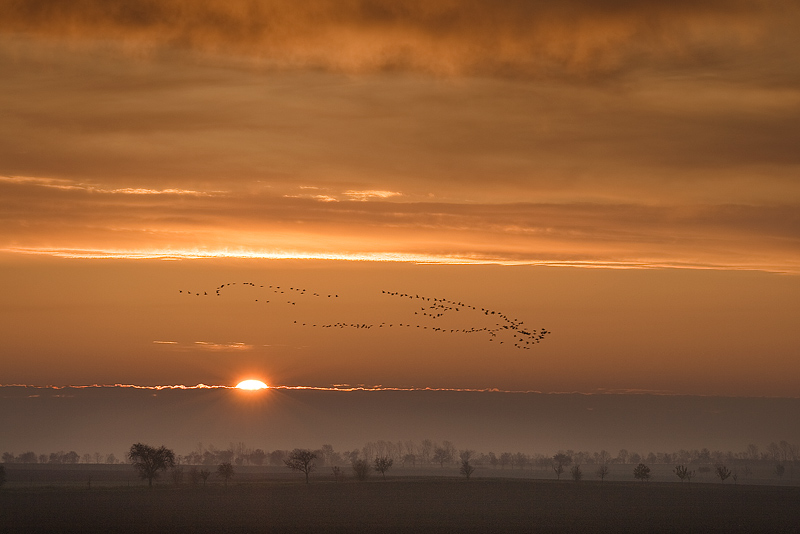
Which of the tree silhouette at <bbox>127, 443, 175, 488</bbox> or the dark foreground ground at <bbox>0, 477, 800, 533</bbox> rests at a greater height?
the tree silhouette at <bbox>127, 443, 175, 488</bbox>

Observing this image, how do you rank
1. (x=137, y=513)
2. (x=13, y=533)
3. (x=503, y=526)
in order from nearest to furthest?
(x=13, y=533) → (x=503, y=526) → (x=137, y=513)

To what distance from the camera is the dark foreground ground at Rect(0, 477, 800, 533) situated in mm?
99062

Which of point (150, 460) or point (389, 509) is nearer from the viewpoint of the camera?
point (389, 509)

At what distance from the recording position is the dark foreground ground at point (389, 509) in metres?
99.1

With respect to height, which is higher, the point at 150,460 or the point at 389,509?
the point at 150,460

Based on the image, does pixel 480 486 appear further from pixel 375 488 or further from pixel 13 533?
pixel 13 533

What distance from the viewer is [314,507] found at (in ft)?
418

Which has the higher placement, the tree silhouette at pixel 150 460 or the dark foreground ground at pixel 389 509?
the tree silhouette at pixel 150 460

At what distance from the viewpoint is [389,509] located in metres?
125

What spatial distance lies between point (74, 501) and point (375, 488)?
209 feet

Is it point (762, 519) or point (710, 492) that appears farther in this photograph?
point (710, 492)

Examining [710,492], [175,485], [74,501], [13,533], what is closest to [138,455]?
[175,485]

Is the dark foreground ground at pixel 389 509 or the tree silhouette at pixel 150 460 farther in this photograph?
the tree silhouette at pixel 150 460

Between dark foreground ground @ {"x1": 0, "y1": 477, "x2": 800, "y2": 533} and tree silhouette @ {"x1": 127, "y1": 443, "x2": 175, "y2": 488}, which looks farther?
tree silhouette @ {"x1": 127, "y1": 443, "x2": 175, "y2": 488}
